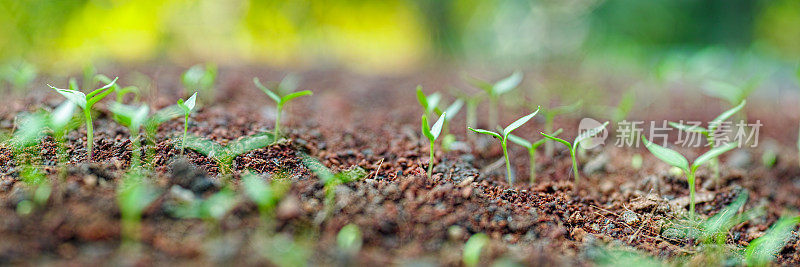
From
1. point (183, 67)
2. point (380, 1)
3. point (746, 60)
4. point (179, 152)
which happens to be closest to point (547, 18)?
point (380, 1)

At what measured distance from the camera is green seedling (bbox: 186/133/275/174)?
1332mm

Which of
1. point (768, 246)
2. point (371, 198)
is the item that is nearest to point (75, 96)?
point (371, 198)

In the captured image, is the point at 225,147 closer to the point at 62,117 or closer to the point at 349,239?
the point at 62,117

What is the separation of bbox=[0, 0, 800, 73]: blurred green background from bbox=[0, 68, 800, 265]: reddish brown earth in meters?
0.89

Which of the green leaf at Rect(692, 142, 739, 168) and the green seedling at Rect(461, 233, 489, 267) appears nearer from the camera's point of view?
the green seedling at Rect(461, 233, 489, 267)

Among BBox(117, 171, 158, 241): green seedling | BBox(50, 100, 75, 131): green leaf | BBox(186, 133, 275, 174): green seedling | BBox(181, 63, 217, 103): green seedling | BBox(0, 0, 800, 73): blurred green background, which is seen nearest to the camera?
BBox(117, 171, 158, 241): green seedling

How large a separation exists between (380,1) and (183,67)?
8.59ft

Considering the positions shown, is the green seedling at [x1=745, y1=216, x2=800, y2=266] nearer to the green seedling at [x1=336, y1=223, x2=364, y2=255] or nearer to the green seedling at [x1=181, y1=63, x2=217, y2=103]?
the green seedling at [x1=336, y1=223, x2=364, y2=255]

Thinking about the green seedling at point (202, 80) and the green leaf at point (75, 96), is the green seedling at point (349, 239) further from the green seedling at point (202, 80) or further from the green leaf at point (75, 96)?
the green seedling at point (202, 80)

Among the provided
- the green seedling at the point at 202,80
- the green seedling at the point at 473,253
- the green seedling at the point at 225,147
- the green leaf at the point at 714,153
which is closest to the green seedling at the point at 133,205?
the green seedling at the point at 225,147

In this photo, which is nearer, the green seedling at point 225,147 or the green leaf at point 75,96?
the green leaf at point 75,96

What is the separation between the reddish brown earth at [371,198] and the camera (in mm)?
909

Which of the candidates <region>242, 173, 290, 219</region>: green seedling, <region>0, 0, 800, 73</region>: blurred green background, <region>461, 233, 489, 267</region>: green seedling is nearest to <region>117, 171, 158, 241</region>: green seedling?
<region>242, 173, 290, 219</region>: green seedling

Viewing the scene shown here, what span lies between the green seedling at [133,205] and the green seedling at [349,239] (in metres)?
0.36
